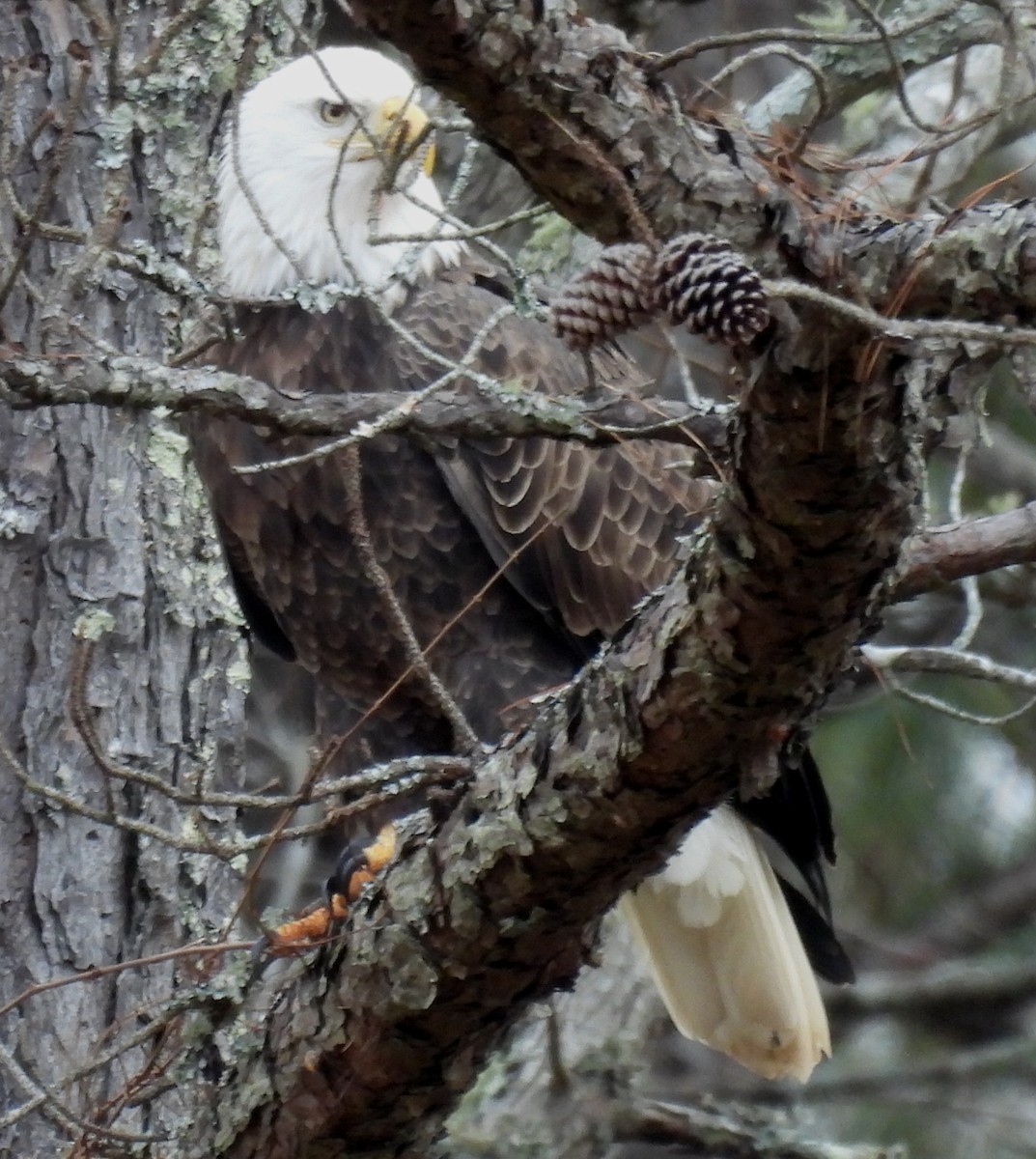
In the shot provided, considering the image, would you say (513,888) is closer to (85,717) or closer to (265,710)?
(85,717)

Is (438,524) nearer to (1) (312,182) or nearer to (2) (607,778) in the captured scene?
(1) (312,182)

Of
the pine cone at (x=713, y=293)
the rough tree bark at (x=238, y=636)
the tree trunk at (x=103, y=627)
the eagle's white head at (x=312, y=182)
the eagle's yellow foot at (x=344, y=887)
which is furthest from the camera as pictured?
the eagle's white head at (x=312, y=182)

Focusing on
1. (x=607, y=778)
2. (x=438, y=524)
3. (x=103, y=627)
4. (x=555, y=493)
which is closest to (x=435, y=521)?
(x=438, y=524)

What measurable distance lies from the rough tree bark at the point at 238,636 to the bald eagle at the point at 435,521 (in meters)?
0.17

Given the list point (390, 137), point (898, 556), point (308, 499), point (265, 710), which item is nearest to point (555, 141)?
point (898, 556)

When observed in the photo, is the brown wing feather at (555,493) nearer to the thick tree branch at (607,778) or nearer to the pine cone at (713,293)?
the thick tree branch at (607,778)

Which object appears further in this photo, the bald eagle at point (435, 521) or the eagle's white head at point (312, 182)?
the eagle's white head at point (312, 182)

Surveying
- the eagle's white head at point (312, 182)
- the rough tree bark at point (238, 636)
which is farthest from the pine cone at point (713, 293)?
the eagle's white head at point (312, 182)

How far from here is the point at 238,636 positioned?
3.01m

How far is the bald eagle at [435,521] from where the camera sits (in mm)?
3023

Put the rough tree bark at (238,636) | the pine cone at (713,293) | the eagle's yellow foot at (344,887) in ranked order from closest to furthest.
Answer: the pine cone at (713,293)
the rough tree bark at (238,636)
the eagle's yellow foot at (344,887)

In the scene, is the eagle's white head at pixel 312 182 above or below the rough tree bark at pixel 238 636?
above

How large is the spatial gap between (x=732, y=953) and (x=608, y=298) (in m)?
2.36

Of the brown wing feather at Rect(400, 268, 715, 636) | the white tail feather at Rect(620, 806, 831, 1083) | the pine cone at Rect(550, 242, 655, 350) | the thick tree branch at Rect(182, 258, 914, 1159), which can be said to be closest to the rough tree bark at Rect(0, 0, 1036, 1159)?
the thick tree branch at Rect(182, 258, 914, 1159)
